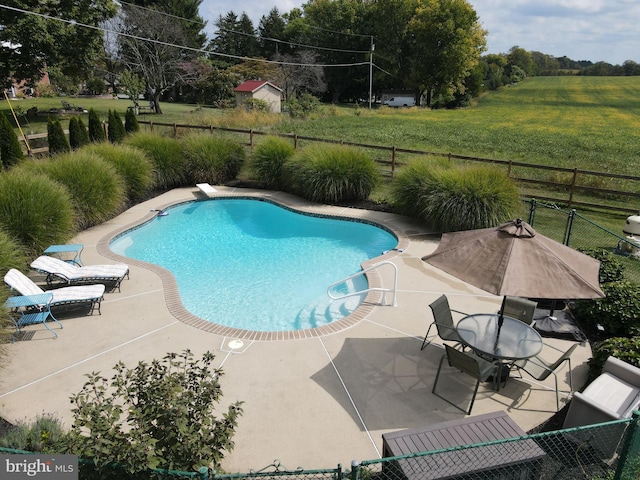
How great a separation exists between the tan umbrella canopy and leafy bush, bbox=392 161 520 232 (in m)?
4.98

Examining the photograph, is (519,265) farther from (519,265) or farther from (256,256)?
(256,256)

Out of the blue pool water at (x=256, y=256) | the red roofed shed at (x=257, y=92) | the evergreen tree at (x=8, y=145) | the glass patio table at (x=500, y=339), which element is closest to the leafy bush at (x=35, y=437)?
the blue pool water at (x=256, y=256)

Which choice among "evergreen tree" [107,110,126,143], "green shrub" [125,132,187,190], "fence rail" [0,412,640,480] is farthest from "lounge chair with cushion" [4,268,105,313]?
"evergreen tree" [107,110,126,143]

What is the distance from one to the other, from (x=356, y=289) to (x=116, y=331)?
443 centimetres

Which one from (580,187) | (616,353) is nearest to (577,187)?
(580,187)

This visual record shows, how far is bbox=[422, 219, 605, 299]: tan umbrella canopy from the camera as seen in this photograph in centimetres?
450

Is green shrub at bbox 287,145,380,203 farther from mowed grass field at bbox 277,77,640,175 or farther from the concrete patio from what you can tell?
mowed grass field at bbox 277,77,640,175

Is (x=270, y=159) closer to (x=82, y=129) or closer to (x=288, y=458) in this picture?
(x=82, y=129)

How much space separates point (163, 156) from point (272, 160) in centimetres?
378

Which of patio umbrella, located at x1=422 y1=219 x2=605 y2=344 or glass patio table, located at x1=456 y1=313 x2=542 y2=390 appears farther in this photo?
glass patio table, located at x1=456 y1=313 x2=542 y2=390

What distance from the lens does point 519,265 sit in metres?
4.65

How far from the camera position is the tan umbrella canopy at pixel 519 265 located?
14.8 ft

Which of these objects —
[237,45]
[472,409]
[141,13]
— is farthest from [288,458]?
[237,45]

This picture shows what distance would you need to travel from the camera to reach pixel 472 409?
4.96m
